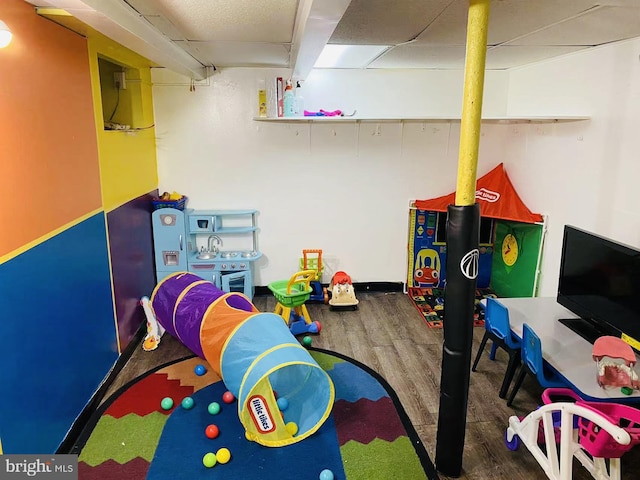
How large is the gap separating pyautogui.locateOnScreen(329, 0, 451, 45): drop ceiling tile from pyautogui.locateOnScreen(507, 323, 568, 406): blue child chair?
2.03m

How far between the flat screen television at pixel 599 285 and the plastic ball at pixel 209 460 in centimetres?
247

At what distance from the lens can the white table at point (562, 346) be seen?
2498 millimetres

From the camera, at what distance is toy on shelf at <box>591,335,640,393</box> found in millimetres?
2500

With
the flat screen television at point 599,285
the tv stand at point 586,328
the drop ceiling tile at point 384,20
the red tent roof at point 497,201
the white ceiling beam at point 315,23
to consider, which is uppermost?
the drop ceiling tile at point 384,20

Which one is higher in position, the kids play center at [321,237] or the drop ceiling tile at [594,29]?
the drop ceiling tile at [594,29]

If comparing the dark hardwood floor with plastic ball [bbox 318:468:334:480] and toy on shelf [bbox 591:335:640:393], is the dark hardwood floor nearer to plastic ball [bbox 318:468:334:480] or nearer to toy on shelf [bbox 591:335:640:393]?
toy on shelf [bbox 591:335:640:393]

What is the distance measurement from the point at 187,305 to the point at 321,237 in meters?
1.94

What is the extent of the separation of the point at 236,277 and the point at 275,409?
219 cm

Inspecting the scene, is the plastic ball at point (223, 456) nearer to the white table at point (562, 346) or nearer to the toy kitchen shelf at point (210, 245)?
the white table at point (562, 346)

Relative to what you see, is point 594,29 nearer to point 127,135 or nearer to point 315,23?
point 315,23

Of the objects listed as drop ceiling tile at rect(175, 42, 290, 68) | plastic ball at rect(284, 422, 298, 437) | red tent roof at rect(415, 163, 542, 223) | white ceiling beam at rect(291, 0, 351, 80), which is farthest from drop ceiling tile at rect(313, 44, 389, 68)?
plastic ball at rect(284, 422, 298, 437)

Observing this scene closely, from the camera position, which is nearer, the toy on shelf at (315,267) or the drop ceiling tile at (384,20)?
the drop ceiling tile at (384,20)

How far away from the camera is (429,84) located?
195 inches

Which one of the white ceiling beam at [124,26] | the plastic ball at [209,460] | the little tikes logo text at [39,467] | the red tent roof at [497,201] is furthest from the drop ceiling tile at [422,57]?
the little tikes logo text at [39,467]
